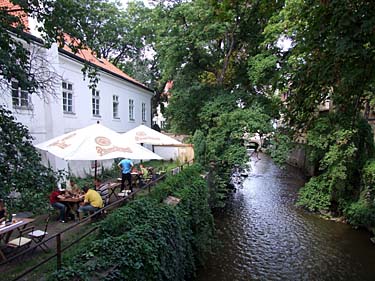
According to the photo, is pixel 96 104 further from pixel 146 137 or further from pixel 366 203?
pixel 366 203

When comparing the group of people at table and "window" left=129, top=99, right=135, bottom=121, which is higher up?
"window" left=129, top=99, right=135, bottom=121

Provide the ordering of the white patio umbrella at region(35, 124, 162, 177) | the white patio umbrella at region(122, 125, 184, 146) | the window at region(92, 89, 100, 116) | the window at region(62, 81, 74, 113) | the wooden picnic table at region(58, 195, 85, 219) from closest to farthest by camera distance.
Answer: the white patio umbrella at region(35, 124, 162, 177) → the wooden picnic table at region(58, 195, 85, 219) → the white patio umbrella at region(122, 125, 184, 146) → the window at region(62, 81, 74, 113) → the window at region(92, 89, 100, 116)

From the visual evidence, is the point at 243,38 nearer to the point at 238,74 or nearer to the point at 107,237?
the point at 238,74

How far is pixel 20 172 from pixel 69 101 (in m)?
10.6

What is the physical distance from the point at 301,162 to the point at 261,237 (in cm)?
2209

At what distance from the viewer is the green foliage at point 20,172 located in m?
4.16

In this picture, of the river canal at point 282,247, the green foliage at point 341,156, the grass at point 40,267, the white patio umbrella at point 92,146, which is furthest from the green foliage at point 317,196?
the grass at point 40,267

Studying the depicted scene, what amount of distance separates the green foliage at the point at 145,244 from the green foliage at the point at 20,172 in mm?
1229

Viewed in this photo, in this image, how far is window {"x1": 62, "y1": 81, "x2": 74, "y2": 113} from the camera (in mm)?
13512

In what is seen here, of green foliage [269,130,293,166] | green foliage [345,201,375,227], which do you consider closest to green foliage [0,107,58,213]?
green foliage [269,130,293,166]

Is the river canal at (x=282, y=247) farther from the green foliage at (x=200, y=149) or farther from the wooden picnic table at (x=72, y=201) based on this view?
the wooden picnic table at (x=72, y=201)

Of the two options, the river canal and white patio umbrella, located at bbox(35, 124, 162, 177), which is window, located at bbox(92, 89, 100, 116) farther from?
the river canal

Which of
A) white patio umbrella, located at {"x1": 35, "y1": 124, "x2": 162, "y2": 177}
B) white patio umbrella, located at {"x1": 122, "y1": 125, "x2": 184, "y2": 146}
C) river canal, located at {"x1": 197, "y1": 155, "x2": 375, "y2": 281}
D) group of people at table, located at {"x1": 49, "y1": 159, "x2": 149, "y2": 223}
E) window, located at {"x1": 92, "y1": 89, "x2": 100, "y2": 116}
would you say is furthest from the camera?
window, located at {"x1": 92, "y1": 89, "x2": 100, "y2": 116}

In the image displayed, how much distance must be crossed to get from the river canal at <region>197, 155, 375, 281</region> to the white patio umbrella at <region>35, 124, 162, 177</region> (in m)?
5.27
